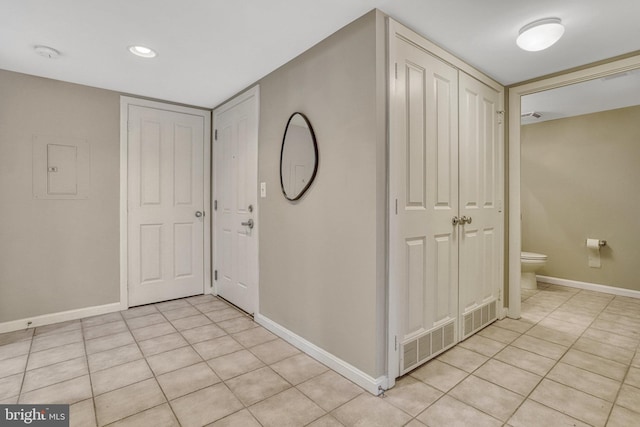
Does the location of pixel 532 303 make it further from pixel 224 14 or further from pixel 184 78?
pixel 184 78

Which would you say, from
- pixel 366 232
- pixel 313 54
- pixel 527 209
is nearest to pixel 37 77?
pixel 313 54

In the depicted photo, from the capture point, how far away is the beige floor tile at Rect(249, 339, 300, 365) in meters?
2.17

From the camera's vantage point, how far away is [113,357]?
2.18 meters

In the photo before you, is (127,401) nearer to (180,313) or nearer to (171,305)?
(180,313)

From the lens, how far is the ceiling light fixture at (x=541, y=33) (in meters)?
1.86

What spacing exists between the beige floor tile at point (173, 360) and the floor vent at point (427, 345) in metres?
1.42

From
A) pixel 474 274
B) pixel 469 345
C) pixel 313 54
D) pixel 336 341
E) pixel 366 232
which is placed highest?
pixel 313 54

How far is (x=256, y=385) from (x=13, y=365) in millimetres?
1696

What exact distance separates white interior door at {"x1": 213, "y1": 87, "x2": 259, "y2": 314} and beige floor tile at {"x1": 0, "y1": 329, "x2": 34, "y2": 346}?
165 centimetres

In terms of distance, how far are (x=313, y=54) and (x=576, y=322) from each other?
10.8 ft

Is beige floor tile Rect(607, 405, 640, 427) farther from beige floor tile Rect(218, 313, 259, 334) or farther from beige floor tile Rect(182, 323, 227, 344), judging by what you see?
beige floor tile Rect(182, 323, 227, 344)

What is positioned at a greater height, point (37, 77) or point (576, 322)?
point (37, 77)

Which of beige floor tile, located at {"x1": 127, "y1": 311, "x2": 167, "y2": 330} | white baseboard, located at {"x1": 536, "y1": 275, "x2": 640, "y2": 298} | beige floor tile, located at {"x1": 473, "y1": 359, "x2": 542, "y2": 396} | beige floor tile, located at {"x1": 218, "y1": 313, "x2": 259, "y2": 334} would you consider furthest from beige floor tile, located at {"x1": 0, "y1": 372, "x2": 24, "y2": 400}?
white baseboard, located at {"x1": 536, "y1": 275, "x2": 640, "y2": 298}

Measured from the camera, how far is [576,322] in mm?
2809
